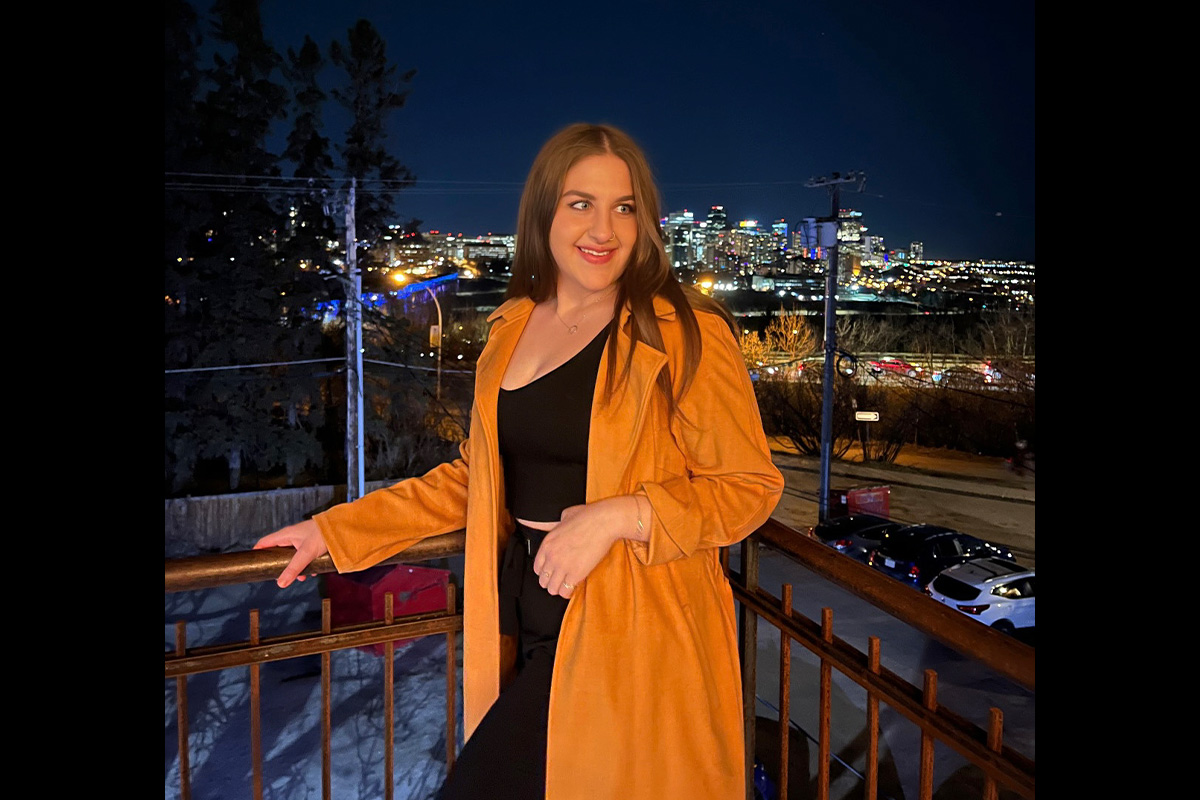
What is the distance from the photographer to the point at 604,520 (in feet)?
4.37

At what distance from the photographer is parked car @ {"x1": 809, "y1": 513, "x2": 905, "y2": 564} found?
1214 cm

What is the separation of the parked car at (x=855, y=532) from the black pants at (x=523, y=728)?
11.0 metres

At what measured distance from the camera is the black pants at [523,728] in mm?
1489

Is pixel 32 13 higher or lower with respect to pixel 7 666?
higher

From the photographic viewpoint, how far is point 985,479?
816 inches

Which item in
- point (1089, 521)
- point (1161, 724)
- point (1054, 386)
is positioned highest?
point (1054, 386)

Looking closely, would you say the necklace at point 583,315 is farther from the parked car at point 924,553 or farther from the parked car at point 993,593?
the parked car at point 924,553

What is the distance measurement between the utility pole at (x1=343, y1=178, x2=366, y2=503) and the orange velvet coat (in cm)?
1049

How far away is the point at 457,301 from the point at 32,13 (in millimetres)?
24135

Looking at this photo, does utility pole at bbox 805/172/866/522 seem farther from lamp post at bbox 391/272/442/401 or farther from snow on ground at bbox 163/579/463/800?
snow on ground at bbox 163/579/463/800

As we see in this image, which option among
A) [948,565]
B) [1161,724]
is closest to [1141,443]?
[1161,724]

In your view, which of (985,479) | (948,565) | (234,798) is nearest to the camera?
(234,798)

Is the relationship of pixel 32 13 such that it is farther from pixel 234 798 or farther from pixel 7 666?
pixel 234 798

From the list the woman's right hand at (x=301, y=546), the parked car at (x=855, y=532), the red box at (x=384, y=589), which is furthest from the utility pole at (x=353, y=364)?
the woman's right hand at (x=301, y=546)
